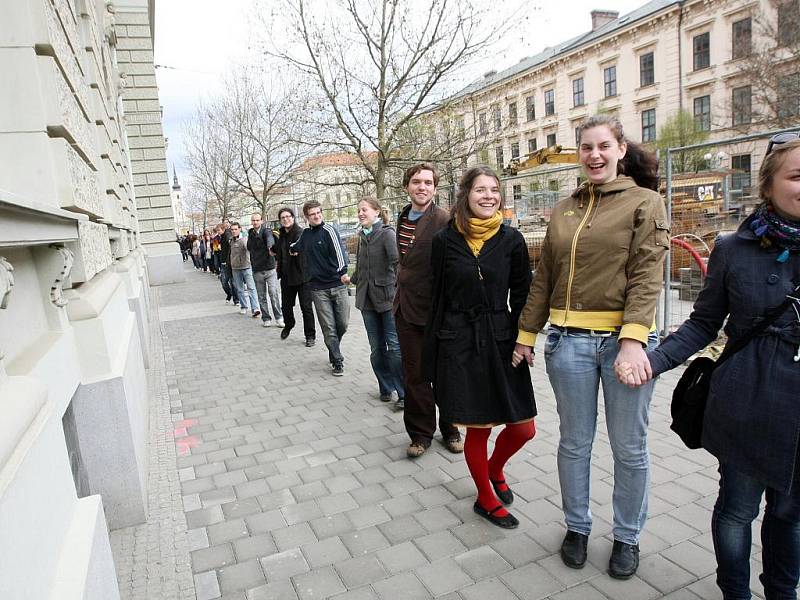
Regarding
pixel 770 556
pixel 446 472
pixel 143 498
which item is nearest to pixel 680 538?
pixel 770 556

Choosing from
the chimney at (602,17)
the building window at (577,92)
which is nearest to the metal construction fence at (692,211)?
the building window at (577,92)

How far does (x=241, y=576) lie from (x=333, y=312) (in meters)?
4.17

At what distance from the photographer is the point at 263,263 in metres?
9.95

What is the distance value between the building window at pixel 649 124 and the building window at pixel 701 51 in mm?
4285

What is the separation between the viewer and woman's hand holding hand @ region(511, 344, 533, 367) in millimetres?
2930

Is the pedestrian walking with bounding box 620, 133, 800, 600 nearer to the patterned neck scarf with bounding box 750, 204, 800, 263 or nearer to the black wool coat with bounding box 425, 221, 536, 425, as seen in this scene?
the patterned neck scarf with bounding box 750, 204, 800, 263

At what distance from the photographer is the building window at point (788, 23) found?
76.2 ft

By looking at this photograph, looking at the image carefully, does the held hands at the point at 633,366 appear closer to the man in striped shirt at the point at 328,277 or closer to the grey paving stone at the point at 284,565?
the grey paving stone at the point at 284,565

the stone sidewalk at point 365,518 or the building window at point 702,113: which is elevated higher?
the building window at point 702,113

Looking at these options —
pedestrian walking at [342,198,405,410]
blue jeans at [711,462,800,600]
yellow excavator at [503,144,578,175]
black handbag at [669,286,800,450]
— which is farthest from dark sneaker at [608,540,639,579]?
yellow excavator at [503,144,578,175]

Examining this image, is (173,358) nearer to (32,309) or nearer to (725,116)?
(32,309)

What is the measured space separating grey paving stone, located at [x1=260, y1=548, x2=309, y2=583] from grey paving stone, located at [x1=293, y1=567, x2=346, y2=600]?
54 millimetres

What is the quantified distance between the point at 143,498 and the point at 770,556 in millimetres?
3188

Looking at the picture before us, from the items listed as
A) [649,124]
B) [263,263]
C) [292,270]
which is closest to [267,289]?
[263,263]
